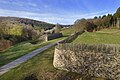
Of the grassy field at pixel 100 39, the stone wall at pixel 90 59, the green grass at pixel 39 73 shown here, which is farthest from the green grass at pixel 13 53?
the stone wall at pixel 90 59

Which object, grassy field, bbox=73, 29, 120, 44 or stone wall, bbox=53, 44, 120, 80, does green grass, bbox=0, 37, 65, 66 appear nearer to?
grassy field, bbox=73, 29, 120, 44

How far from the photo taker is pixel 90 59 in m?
16.5

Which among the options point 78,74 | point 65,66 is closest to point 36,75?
point 65,66

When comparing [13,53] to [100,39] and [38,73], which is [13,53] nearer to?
[38,73]

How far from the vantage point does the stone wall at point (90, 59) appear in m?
15.2

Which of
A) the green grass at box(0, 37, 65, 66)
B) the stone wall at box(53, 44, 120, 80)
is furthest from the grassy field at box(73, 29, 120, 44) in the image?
the stone wall at box(53, 44, 120, 80)

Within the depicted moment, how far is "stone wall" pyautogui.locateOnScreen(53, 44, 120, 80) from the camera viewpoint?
15.2 m

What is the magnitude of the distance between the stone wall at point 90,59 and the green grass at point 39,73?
29.6 inches

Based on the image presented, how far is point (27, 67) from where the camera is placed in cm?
2025

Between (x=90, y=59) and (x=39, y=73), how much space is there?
5.43m

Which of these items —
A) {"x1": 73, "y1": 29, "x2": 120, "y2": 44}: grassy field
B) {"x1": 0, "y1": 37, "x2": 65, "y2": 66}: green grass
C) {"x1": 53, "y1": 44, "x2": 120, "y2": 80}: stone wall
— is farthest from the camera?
{"x1": 73, "y1": 29, "x2": 120, "y2": 44}: grassy field

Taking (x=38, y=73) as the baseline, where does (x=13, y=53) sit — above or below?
above

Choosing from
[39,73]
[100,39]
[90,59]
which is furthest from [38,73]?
[100,39]

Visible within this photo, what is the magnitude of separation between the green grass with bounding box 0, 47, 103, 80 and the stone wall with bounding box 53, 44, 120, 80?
2.46ft
